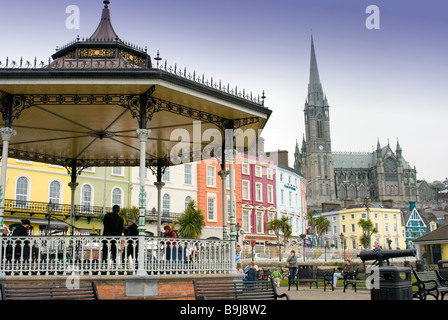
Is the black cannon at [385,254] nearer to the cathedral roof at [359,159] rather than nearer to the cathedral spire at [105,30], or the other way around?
the cathedral spire at [105,30]

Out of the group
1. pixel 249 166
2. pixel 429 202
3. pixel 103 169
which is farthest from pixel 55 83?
pixel 429 202

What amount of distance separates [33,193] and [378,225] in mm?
81054

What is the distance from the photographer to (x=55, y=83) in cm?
1208

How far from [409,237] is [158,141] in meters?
101

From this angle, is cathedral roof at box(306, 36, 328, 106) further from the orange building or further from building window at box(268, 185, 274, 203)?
the orange building

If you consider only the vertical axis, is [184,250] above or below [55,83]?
below

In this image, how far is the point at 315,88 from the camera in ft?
634

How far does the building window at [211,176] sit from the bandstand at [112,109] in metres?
32.7

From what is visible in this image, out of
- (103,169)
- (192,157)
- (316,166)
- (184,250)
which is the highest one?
(316,166)

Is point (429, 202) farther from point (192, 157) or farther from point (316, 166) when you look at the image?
point (192, 157)

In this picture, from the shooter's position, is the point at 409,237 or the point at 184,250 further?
the point at 409,237

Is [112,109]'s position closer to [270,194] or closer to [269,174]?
[269,174]

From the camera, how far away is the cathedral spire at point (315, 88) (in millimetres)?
191875

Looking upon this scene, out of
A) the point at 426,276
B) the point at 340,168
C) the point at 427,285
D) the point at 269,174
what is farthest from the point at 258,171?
the point at 340,168
